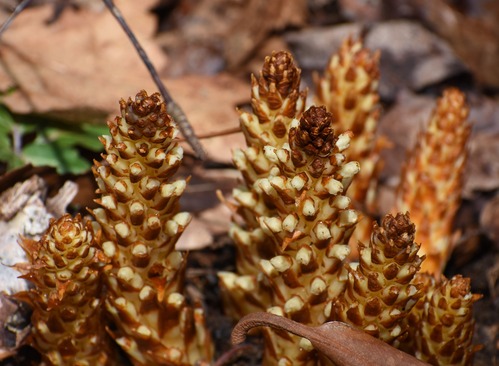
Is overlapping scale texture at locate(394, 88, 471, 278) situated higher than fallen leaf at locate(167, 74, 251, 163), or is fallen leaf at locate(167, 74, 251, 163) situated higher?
fallen leaf at locate(167, 74, 251, 163)

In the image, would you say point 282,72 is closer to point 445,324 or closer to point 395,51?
point 445,324

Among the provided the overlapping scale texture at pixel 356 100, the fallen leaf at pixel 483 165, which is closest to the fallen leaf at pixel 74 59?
the overlapping scale texture at pixel 356 100

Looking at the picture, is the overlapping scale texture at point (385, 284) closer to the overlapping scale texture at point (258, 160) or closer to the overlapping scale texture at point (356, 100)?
the overlapping scale texture at point (258, 160)

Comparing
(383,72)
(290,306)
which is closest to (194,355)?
(290,306)

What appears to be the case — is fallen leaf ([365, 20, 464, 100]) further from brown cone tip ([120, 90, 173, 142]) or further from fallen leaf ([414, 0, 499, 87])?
brown cone tip ([120, 90, 173, 142])

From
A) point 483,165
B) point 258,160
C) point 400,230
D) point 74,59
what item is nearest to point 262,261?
point 258,160

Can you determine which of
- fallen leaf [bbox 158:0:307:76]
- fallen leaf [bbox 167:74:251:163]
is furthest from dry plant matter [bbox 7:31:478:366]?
fallen leaf [bbox 158:0:307:76]
